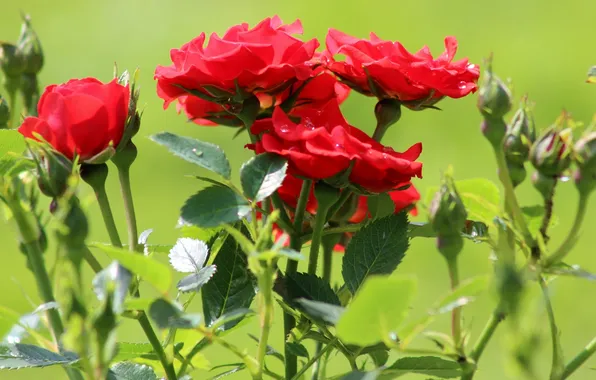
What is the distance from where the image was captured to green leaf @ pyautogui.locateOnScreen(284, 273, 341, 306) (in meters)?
→ 0.35

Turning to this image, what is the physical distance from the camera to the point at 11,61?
485 mm

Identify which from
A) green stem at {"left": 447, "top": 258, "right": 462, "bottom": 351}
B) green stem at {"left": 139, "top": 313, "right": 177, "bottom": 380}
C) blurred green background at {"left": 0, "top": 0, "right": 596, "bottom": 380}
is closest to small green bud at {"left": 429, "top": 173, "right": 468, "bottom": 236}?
green stem at {"left": 447, "top": 258, "right": 462, "bottom": 351}

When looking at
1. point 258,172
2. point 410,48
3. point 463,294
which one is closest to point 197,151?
point 258,172

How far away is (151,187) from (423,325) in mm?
1574

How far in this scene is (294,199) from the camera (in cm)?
40

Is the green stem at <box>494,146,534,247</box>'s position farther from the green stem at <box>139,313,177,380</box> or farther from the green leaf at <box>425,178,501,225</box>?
the green stem at <box>139,313,177,380</box>

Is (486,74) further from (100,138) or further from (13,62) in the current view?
(13,62)

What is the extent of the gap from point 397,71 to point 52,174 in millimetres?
151

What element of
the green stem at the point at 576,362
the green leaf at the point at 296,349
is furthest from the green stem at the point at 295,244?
the green stem at the point at 576,362

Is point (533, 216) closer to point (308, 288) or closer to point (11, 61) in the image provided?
point (308, 288)

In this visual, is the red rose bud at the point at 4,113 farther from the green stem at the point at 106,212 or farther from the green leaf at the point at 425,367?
the green leaf at the point at 425,367

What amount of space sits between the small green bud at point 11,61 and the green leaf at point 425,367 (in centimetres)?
28

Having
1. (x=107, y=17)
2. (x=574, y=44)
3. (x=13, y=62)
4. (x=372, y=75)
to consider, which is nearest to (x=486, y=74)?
(x=372, y=75)

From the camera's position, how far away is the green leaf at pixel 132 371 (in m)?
0.37
